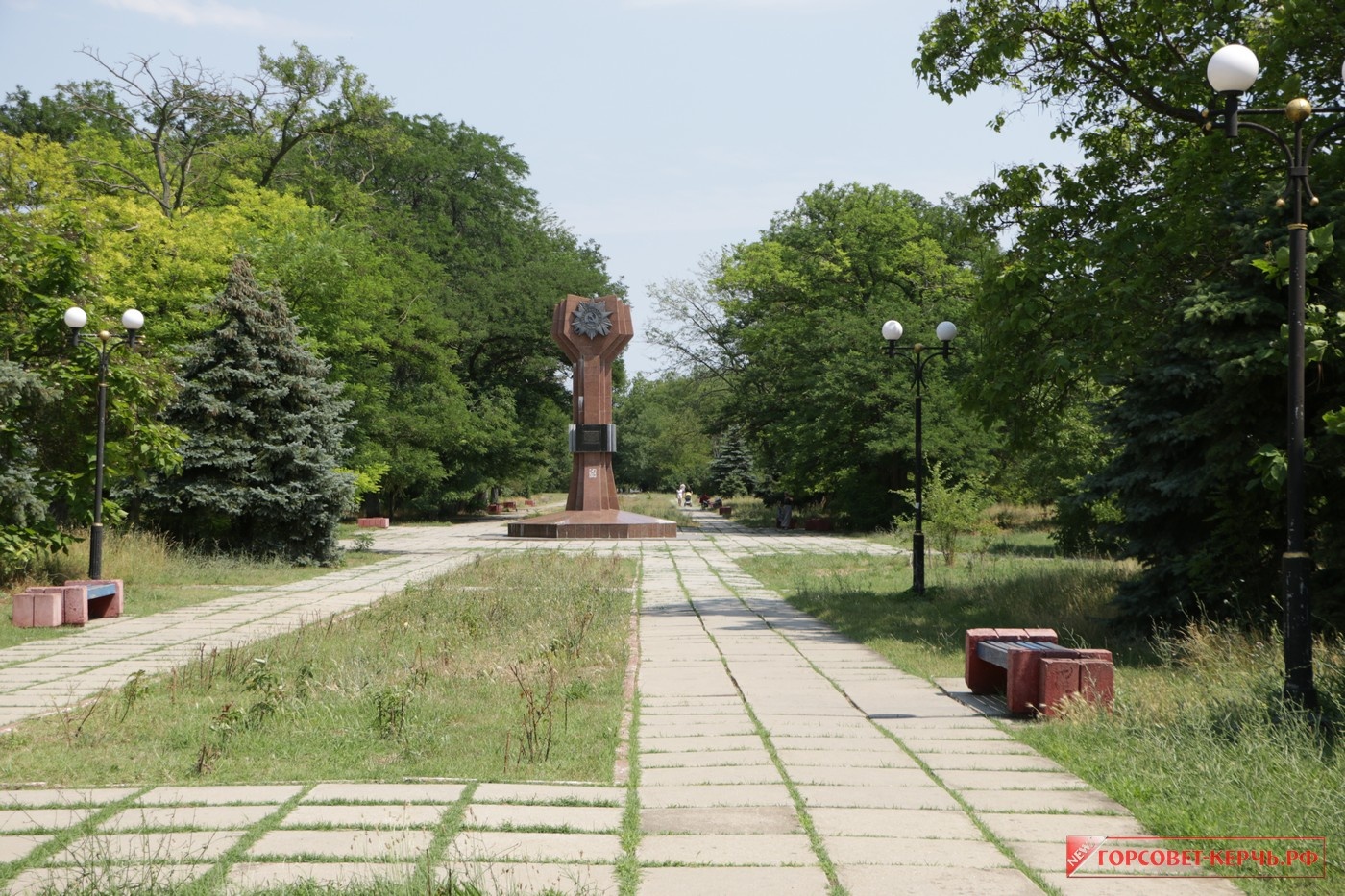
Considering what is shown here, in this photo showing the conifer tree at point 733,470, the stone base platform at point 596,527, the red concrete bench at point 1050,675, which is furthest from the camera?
the conifer tree at point 733,470

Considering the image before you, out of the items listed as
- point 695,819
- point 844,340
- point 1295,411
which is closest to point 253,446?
point 695,819

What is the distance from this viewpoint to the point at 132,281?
24.5 metres

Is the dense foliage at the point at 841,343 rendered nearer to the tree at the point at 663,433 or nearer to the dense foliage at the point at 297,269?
the tree at the point at 663,433

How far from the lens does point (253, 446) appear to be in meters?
20.0

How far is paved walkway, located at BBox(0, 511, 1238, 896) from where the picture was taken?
4.11 m

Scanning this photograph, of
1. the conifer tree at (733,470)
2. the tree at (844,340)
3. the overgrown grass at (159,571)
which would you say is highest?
the tree at (844,340)

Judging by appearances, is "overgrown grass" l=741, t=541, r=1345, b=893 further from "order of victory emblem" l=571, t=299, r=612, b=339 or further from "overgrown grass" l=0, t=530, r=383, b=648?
"order of victory emblem" l=571, t=299, r=612, b=339

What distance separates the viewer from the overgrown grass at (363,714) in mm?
5785

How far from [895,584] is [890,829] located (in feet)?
39.0

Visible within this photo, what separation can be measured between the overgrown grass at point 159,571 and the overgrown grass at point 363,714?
4813 millimetres

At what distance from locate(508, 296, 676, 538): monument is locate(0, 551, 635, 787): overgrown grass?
21.4 m

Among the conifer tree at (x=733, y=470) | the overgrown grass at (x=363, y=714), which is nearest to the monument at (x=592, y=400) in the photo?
the overgrown grass at (x=363, y=714)

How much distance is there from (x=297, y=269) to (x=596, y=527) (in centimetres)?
1073

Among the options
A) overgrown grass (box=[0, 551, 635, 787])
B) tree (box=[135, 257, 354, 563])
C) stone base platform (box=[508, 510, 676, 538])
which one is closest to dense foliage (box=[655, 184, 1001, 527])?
stone base platform (box=[508, 510, 676, 538])
